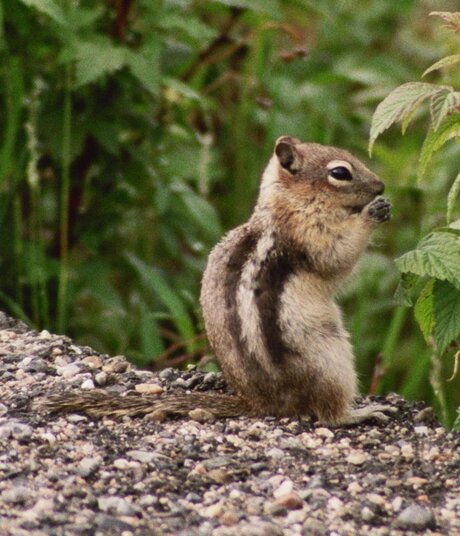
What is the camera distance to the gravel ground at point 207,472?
3350mm

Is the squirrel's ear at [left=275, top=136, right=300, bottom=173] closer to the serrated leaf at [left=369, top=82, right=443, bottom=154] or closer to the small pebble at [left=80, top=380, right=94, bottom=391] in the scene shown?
the serrated leaf at [left=369, top=82, right=443, bottom=154]

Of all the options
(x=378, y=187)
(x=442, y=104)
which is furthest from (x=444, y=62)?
(x=378, y=187)

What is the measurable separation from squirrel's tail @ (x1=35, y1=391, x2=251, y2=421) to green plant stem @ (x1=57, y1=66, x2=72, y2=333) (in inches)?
57.1

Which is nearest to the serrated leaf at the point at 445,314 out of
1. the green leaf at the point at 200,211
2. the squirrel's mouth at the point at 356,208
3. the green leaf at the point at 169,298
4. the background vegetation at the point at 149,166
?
the squirrel's mouth at the point at 356,208

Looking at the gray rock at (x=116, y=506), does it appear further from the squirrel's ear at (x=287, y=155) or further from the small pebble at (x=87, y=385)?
the squirrel's ear at (x=287, y=155)

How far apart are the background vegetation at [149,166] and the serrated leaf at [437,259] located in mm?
1133

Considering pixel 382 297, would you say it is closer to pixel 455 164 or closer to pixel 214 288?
pixel 455 164

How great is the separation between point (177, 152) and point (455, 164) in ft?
5.05

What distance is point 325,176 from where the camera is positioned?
4.70 m

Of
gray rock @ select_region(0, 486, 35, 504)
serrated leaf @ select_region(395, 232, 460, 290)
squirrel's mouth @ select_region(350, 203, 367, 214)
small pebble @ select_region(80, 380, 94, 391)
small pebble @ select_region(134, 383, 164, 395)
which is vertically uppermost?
squirrel's mouth @ select_region(350, 203, 367, 214)

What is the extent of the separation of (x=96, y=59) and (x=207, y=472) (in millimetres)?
2380

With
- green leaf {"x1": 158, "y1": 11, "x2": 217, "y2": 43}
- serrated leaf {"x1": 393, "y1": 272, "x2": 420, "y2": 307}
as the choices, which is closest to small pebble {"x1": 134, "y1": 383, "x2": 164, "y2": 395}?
serrated leaf {"x1": 393, "y1": 272, "x2": 420, "y2": 307}

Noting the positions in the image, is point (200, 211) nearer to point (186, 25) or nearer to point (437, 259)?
point (186, 25)

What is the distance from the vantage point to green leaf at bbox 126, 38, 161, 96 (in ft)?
17.7
